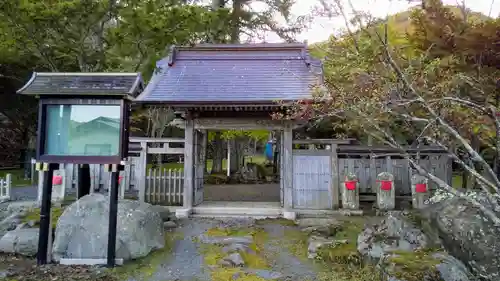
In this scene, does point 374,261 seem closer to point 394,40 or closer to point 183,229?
point 183,229

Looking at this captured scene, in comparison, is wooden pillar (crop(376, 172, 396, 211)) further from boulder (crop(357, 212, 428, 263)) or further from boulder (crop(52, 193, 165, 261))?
boulder (crop(52, 193, 165, 261))

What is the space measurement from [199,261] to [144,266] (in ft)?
3.12

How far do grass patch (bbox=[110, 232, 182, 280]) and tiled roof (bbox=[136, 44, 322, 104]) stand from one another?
4174mm

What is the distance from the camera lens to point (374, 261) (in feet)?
19.3

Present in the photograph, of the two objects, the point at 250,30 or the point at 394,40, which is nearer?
the point at 394,40

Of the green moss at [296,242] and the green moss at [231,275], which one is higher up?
the green moss at [296,242]

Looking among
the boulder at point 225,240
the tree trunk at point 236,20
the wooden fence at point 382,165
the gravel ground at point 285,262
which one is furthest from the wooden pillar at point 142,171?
the tree trunk at point 236,20

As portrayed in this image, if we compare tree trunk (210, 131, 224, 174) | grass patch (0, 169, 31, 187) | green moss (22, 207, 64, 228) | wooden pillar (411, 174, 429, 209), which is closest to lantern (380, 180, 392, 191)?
wooden pillar (411, 174, 429, 209)

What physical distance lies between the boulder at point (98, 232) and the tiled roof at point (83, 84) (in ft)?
7.01

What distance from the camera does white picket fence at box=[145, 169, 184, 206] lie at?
1082 cm

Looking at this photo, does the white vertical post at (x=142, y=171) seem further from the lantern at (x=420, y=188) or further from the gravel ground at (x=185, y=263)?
the lantern at (x=420, y=188)

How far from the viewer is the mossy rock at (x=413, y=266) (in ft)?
15.8

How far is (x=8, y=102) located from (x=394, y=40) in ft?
66.3

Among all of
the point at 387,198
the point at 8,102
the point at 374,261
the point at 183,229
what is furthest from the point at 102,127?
the point at 8,102
